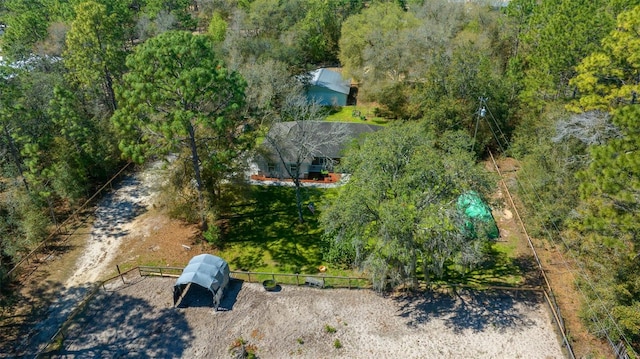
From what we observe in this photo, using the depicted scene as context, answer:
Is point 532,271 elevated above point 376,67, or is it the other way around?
point 376,67

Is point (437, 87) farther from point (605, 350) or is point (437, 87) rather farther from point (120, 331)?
point (120, 331)

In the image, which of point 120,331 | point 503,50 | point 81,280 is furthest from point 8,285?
point 503,50

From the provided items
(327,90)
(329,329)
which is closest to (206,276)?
(329,329)

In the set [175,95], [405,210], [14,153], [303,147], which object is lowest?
[14,153]

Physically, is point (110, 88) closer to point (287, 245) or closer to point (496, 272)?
point (287, 245)

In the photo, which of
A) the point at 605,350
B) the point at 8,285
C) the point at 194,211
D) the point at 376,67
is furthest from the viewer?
the point at 376,67

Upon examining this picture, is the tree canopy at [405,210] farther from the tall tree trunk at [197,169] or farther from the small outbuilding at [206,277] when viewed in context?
the tall tree trunk at [197,169]

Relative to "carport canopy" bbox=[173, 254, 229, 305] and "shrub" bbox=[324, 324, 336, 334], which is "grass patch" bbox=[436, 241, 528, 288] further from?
"carport canopy" bbox=[173, 254, 229, 305]
